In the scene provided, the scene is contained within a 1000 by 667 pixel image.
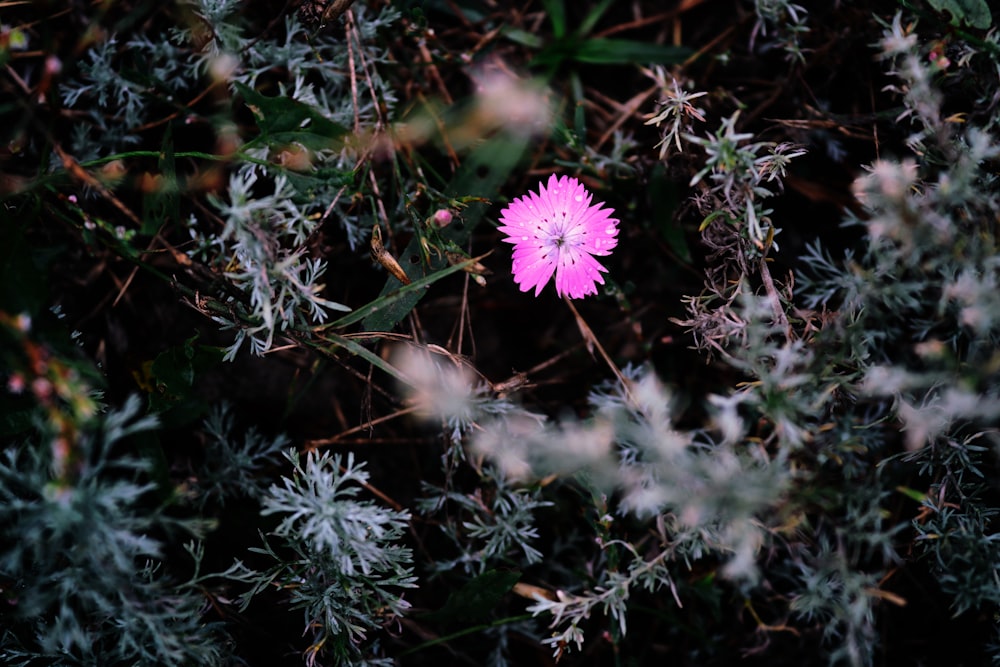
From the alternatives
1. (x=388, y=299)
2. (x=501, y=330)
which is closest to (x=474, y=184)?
(x=501, y=330)

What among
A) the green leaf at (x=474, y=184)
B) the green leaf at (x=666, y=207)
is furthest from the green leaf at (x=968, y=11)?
the green leaf at (x=474, y=184)

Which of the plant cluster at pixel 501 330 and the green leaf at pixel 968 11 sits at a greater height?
the green leaf at pixel 968 11

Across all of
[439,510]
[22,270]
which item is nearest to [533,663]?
[439,510]

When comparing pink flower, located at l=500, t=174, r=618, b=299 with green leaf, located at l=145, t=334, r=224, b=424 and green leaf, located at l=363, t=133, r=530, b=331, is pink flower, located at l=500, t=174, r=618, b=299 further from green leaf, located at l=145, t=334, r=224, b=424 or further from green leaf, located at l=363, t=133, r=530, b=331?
green leaf, located at l=145, t=334, r=224, b=424

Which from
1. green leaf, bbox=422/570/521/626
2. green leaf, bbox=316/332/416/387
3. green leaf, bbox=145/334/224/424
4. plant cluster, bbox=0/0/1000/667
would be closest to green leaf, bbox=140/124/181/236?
plant cluster, bbox=0/0/1000/667

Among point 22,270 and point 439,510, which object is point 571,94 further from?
point 22,270

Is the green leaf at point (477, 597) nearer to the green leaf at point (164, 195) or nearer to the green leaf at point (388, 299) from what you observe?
the green leaf at point (388, 299)
